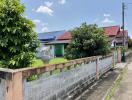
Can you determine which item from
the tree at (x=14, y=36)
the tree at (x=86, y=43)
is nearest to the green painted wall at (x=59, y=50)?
the tree at (x=86, y=43)

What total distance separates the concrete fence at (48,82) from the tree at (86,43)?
3796mm

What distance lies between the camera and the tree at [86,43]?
13.2 m

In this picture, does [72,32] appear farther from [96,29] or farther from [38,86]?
[38,86]

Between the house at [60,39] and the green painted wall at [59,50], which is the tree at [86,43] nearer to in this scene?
the house at [60,39]

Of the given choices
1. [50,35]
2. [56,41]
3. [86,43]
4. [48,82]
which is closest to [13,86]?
[48,82]

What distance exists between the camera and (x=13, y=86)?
366 centimetres

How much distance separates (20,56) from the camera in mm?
5961

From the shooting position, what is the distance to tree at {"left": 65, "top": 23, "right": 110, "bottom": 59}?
43.2ft

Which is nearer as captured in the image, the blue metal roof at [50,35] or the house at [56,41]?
the house at [56,41]

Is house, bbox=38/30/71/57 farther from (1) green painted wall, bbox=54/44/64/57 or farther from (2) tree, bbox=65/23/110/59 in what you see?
(2) tree, bbox=65/23/110/59

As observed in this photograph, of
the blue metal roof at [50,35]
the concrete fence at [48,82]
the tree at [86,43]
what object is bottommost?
the concrete fence at [48,82]

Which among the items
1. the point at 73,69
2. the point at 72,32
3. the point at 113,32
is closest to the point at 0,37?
the point at 73,69

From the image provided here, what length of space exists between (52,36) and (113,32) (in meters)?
11.6

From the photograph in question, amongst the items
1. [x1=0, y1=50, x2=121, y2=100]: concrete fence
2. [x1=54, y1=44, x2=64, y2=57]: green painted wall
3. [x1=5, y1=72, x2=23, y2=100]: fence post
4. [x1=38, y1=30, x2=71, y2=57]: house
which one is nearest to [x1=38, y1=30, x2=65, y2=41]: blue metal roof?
[x1=38, y1=30, x2=71, y2=57]: house
